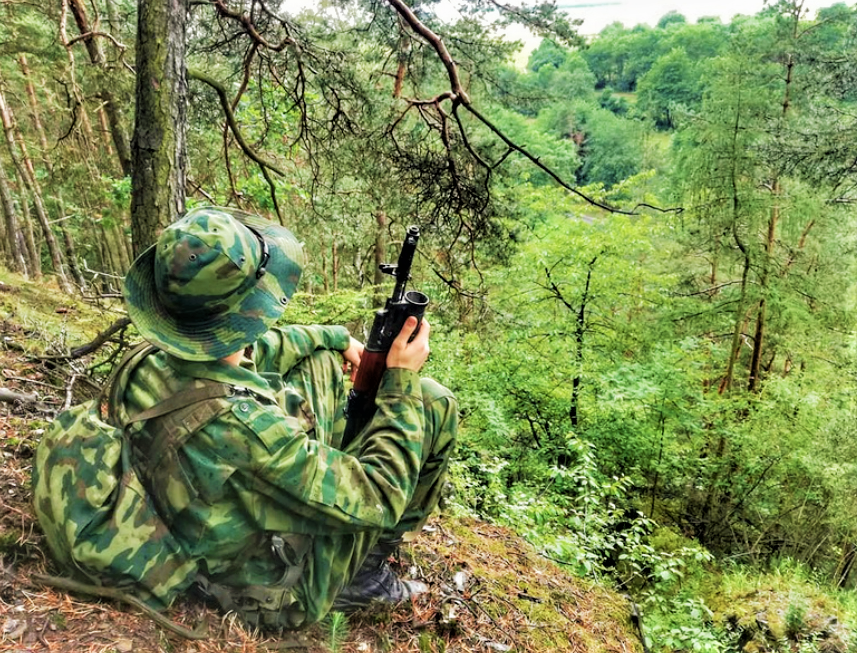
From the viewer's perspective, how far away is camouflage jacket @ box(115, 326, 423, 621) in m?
1.46

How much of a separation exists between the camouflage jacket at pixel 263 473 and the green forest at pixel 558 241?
150 centimetres

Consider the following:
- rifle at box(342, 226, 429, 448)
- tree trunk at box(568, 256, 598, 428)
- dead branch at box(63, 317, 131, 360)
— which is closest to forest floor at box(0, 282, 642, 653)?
dead branch at box(63, 317, 131, 360)

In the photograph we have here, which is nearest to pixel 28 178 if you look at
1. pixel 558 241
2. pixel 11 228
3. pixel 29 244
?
pixel 11 228

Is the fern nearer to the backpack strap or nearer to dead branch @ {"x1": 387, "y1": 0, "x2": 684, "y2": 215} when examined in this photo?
the backpack strap

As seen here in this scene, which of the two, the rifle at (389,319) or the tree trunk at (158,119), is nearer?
the rifle at (389,319)

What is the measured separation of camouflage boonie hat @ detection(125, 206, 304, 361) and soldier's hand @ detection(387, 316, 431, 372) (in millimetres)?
430

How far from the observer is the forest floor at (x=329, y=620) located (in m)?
1.62

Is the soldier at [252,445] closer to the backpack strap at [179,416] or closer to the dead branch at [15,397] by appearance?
the backpack strap at [179,416]

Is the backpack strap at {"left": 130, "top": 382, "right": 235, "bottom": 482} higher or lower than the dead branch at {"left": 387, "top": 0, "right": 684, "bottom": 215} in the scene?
lower

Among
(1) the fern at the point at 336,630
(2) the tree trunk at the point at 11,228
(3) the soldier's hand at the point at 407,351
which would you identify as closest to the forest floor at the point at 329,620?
(1) the fern at the point at 336,630

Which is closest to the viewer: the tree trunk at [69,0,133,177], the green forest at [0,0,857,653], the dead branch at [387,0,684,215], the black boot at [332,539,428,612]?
the black boot at [332,539,428,612]

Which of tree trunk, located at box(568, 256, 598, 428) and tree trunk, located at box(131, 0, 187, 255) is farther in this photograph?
tree trunk, located at box(568, 256, 598, 428)

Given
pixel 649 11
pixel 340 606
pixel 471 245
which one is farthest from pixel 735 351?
pixel 649 11

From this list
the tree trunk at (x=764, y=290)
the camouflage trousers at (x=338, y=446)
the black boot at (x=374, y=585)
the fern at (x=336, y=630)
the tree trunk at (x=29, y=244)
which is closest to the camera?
the camouflage trousers at (x=338, y=446)
